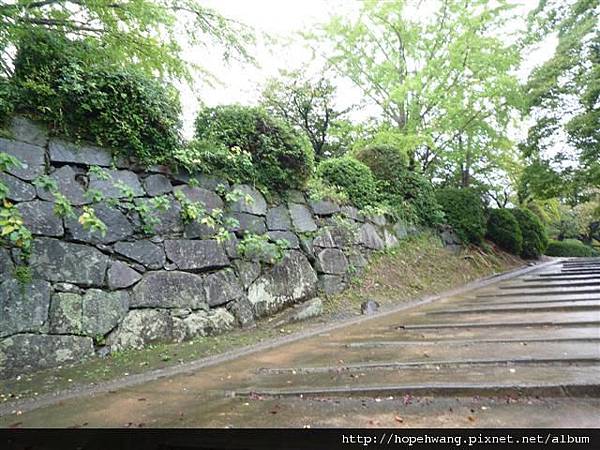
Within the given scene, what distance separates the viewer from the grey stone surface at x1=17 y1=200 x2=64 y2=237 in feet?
10.9

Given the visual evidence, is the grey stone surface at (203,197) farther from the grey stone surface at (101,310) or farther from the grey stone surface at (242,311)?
the grey stone surface at (101,310)

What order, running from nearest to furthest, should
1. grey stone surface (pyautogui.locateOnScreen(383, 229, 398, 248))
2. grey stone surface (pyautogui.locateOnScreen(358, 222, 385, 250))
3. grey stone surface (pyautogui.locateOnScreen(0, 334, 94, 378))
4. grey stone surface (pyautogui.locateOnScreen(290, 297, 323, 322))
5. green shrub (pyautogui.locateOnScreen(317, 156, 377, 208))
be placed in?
grey stone surface (pyautogui.locateOnScreen(0, 334, 94, 378))
grey stone surface (pyautogui.locateOnScreen(290, 297, 323, 322))
grey stone surface (pyautogui.locateOnScreen(358, 222, 385, 250))
green shrub (pyautogui.locateOnScreen(317, 156, 377, 208))
grey stone surface (pyautogui.locateOnScreen(383, 229, 398, 248))

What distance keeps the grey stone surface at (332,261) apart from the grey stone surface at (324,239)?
9cm

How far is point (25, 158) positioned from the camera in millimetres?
3496

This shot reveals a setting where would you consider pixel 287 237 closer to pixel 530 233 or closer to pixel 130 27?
pixel 130 27

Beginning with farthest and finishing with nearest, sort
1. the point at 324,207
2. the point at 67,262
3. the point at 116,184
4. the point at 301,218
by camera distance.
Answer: the point at 324,207, the point at 301,218, the point at 116,184, the point at 67,262

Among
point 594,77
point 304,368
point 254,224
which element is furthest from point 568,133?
point 304,368

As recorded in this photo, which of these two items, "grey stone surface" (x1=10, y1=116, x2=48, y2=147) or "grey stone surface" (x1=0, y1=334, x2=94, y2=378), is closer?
"grey stone surface" (x1=0, y1=334, x2=94, y2=378)

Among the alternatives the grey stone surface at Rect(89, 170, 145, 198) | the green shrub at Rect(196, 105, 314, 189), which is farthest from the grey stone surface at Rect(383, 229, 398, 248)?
the grey stone surface at Rect(89, 170, 145, 198)

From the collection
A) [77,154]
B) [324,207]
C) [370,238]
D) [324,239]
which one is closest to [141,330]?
[77,154]

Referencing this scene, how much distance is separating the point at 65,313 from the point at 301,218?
3561mm

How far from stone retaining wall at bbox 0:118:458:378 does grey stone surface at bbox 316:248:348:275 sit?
320 millimetres

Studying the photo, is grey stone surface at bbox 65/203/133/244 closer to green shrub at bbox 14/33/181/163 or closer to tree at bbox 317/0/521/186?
green shrub at bbox 14/33/181/163

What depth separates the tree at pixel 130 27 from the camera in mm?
3549
